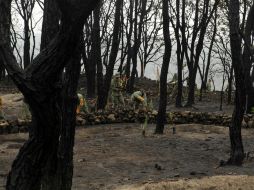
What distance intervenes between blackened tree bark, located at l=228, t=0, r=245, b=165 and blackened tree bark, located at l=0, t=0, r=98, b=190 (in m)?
4.64

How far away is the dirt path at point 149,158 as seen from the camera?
7066mm

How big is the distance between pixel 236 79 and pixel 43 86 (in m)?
4.87

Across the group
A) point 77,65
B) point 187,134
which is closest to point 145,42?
point 187,134

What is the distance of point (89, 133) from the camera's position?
39.5ft

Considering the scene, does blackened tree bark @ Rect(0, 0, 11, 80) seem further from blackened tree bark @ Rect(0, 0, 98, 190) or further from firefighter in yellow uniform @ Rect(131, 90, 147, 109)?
firefighter in yellow uniform @ Rect(131, 90, 147, 109)

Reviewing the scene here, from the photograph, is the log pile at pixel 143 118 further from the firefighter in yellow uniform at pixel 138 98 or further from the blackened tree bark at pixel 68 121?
the blackened tree bark at pixel 68 121

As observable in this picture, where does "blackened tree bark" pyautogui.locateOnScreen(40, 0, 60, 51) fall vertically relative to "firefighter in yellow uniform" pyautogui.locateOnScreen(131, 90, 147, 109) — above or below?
above

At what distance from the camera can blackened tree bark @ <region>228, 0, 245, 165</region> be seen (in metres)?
7.99

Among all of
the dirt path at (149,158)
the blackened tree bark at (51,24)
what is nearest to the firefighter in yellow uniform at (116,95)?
the dirt path at (149,158)

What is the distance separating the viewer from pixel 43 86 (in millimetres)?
3912

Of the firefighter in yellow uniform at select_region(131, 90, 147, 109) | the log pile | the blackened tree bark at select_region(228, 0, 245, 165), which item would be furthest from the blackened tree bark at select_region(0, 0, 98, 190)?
the firefighter in yellow uniform at select_region(131, 90, 147, 109)

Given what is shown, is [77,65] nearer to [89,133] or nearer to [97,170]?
[97,170]

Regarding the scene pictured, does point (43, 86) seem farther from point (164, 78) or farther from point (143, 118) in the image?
point (143, 118)

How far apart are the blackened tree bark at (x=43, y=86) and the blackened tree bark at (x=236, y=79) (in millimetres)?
4638
